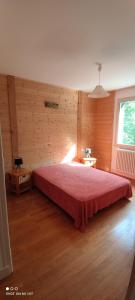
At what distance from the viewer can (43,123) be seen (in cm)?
364

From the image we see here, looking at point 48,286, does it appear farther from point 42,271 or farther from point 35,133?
point 35,133

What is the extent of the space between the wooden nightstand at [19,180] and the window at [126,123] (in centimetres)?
268

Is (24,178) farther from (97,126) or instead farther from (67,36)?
(97,126)

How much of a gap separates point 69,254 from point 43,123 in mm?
2739

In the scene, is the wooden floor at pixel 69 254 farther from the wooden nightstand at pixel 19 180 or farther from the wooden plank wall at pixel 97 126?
the wooden plank wall at pixel 97 126

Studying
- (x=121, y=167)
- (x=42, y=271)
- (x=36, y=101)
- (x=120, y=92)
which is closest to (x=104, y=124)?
(x=120, y=92)

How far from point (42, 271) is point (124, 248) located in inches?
38.2

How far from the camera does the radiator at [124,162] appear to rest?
3868mm

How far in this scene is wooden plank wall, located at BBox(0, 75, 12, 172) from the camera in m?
2.94

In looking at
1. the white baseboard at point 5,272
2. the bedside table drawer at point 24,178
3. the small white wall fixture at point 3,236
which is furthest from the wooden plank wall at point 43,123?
the white baseboard at point 5,272

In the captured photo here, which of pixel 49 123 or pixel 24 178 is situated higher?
pixel 49 123

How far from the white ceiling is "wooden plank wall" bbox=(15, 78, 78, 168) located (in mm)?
613

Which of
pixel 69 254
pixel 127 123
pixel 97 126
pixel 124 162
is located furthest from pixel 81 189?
pixel 97 126

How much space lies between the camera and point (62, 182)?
2.67m
